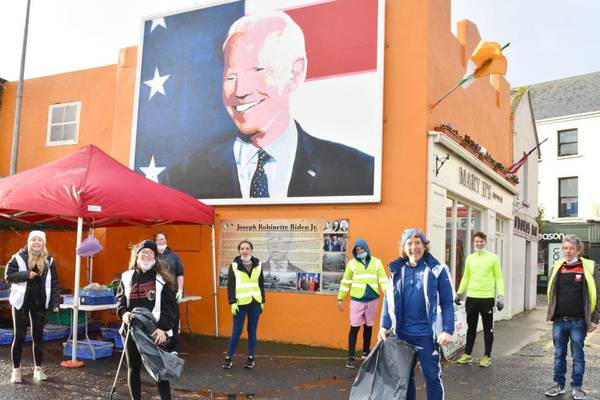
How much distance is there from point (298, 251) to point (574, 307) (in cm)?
459

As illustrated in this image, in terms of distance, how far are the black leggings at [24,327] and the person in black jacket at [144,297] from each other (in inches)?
78.8

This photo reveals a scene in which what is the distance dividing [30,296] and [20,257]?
48 centimetres

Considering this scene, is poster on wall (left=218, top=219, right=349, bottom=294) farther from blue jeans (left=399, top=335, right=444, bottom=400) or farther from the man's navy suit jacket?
blue jeans (left=399, top=335, right=444, bottom=400)

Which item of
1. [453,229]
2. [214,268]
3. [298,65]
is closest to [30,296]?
[214,268]

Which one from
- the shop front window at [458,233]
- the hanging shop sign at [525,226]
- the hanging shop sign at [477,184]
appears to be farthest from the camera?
the hanging shop sign at [525,226]

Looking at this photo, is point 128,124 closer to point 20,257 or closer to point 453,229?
point 20,257

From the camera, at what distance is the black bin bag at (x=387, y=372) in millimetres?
4637

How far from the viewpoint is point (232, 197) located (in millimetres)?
10398

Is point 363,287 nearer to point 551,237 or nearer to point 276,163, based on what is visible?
point 276,163

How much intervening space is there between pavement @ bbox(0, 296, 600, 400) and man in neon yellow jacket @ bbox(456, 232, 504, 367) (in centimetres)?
33

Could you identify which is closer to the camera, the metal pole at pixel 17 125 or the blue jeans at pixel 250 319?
the blue jeans at pixel 250 319

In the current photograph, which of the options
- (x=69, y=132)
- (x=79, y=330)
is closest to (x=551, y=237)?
(x=69, y=132)

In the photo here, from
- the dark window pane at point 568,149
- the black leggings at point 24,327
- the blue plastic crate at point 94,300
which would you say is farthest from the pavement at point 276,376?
the dark window pane at point 568,149

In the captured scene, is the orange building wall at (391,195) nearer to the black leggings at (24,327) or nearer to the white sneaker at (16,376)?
the black leggings at (24,327)
